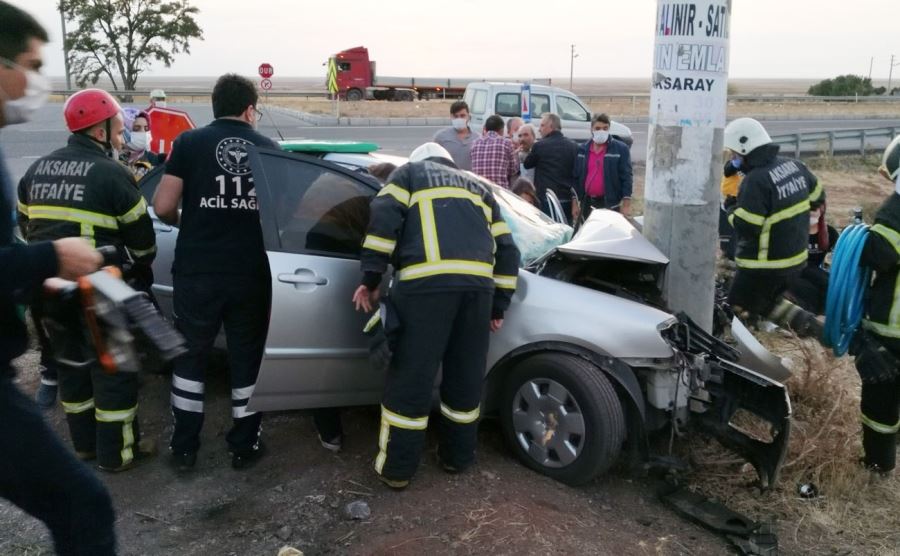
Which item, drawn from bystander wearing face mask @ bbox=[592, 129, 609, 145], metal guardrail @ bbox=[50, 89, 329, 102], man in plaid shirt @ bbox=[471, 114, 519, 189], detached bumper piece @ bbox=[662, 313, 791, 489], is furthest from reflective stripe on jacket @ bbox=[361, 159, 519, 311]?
metal guardrail @ bbox=[50, 89, 329, 102]

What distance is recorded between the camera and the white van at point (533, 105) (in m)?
16.5

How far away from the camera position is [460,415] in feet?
13.3

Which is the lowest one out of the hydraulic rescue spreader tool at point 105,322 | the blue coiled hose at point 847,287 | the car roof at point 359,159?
the blue coiled hose at point 847,287

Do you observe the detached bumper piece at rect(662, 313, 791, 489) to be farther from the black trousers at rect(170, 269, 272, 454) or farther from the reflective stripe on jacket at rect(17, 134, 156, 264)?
the reflective stripe on jacket at rect(17, 134, 156, 264)

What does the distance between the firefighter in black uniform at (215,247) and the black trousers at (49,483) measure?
1692mm

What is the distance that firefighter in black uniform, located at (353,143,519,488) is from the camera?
384cm

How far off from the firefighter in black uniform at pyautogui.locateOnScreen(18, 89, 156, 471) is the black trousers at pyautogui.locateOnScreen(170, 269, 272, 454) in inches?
9.8

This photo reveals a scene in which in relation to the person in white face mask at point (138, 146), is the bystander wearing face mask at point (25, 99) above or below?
above

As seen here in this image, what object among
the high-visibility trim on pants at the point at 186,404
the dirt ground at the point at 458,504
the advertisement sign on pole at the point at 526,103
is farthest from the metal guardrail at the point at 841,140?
the high-visibility trim on pants at the point at 186,404

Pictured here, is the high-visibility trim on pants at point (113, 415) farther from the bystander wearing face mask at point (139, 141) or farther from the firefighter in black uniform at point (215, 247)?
the bystander wearing face mask at point (139, 141)

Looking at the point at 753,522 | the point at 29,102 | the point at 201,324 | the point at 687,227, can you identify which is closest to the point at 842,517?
the point at 753,522

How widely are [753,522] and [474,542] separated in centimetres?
134

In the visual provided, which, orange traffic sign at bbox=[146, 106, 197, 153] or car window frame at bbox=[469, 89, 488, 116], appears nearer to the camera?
orange traffic sign at bbox=[146, 106, 197, 153]

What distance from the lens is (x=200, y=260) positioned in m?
4.13
